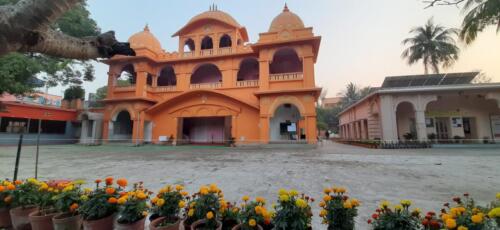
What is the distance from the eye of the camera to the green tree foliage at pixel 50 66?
10301 millimetres

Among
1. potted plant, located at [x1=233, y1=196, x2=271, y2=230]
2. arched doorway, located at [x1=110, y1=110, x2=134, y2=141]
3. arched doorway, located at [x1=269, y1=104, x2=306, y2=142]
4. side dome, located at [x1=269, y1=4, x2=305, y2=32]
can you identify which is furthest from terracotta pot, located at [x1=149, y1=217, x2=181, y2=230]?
arched doorway, located at [x1=110, y1=110, x2=134, y2=141]

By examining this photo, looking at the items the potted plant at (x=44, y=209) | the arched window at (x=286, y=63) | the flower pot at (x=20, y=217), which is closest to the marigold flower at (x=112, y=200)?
the potted plant at (x=44, y=209)

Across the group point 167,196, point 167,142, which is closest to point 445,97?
point 167,196

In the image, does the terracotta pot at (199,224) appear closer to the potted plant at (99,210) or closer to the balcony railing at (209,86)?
the potted plant at (99,210)

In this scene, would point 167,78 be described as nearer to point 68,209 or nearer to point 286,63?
point 286,63

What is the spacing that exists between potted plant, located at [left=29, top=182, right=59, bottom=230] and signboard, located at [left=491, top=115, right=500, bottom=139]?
80.8 ft

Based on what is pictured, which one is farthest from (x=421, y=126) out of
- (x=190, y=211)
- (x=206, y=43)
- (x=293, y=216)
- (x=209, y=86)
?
(x=206, y=43)

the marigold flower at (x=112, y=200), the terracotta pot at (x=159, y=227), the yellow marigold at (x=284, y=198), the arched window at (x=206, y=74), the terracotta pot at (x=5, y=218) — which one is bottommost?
the terracotta pot at (x=5, y=218)

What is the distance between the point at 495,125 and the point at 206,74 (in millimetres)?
24298

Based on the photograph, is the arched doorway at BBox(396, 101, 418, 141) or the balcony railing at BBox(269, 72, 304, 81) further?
the arched doorway at BBox(396, 101, 418, 141)

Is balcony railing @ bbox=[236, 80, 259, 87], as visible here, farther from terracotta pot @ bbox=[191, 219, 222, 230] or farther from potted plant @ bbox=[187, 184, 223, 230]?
terracotta pot @ bbox=[191, 219, 222, 230]

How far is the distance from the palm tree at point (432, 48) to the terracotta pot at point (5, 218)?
97.7ft

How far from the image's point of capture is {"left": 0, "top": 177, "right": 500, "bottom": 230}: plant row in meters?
1.60

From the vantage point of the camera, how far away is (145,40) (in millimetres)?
20156
